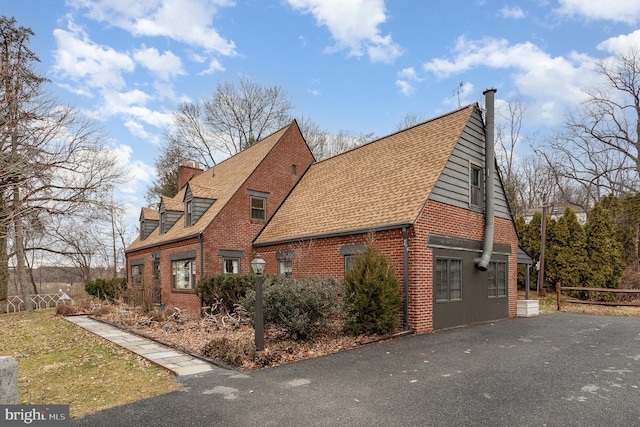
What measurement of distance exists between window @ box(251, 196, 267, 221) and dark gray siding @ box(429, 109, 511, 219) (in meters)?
8.82

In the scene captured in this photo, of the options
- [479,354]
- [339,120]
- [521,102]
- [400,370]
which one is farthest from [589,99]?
[400,370]

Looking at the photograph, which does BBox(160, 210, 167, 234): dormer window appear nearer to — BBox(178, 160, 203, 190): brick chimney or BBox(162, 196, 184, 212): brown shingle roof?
BBox(162, 196, 184, 212): brown shingle roof

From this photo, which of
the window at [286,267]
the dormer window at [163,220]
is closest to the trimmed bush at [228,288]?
the window at [286,267]

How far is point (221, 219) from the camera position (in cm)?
1617

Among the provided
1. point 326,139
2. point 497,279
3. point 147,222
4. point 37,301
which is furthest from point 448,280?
point 326,139

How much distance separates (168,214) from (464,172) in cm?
1484

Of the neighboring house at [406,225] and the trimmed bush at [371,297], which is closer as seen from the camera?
the trimmed bush at [371,297]

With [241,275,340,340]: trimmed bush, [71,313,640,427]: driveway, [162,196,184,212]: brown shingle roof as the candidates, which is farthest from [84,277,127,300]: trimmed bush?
[71,313,640,427]: driveway

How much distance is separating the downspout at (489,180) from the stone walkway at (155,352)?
365 inches

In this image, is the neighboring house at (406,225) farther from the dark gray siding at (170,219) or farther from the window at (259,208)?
the dark gray siding at (170,219)

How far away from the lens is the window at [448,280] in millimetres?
11263

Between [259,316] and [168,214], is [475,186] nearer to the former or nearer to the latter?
[259,316]

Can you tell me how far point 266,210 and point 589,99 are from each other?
85.2 ft

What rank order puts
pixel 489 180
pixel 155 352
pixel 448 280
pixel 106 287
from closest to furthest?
pixel 155 352 → pixel 448 280 → pixel 489 180 → pixel 106 287
